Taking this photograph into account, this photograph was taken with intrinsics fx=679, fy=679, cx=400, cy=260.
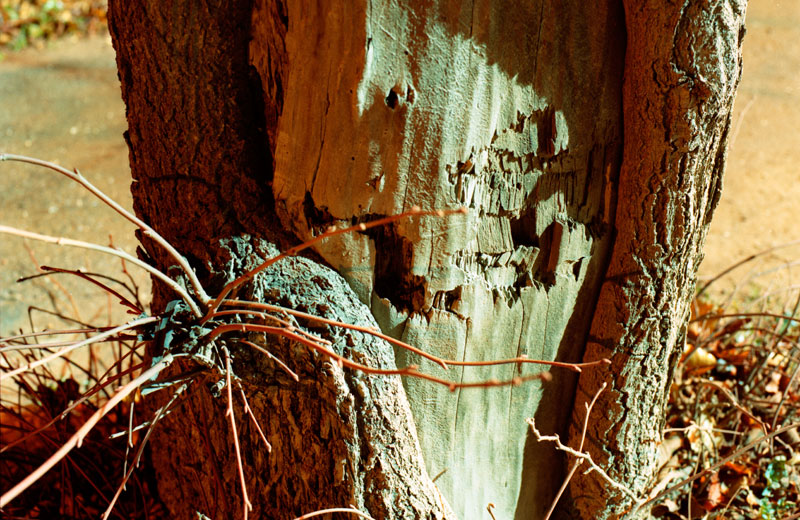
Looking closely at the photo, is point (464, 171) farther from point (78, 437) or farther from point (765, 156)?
point (765, 156)

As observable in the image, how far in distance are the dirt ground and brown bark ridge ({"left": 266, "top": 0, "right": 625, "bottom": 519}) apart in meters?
1.78

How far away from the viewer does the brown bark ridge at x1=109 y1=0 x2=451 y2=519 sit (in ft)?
4.27

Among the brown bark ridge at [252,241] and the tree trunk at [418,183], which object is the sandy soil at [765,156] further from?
the brown bark ridge at [252,241]

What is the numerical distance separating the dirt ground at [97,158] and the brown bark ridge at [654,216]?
202 cm

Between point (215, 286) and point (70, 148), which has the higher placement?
point (70, 148)

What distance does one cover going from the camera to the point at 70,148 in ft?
16.8

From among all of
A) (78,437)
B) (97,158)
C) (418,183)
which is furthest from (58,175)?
(78,437)

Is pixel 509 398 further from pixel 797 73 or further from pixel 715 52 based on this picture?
pixel 797 73

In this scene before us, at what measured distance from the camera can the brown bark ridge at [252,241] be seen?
51.2 inches

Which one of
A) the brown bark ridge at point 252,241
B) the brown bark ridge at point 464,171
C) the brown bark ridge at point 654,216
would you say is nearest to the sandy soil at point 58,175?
the brown bark ridge at point 252,241

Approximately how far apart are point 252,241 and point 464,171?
0.44m

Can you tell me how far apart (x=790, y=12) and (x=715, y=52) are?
6.55m

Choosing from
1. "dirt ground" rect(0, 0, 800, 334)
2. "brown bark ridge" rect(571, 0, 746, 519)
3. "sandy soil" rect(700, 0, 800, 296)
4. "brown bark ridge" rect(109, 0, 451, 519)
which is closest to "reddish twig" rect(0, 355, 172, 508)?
"brown bark ridge" rect(109, 0, 451, 519)

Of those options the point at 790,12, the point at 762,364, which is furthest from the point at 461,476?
the point at 790,12
